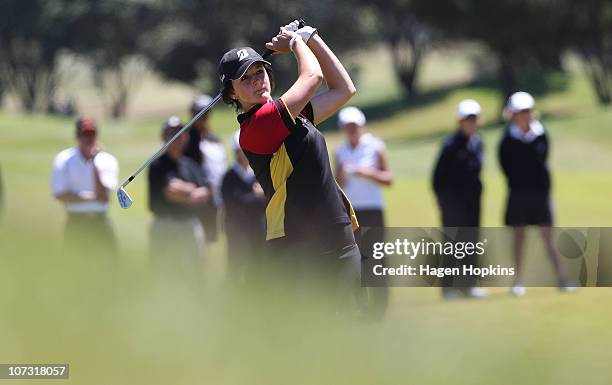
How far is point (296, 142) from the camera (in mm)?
5277

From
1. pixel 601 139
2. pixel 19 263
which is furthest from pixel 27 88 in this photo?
pixel 19 263

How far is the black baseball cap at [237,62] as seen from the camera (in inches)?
207

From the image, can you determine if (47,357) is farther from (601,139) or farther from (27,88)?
(27,88)

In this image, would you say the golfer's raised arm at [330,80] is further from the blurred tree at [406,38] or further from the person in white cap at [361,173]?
the blurred tree at [406,38]

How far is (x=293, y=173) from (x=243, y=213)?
5110 mm

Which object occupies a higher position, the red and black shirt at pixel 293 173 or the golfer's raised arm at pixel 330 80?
the golfer's raised arm at pixel 330 80

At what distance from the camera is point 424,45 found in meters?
63.6

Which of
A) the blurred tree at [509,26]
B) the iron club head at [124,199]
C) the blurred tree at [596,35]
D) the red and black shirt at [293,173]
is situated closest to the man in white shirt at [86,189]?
Answer: the iron club head at [124,199]

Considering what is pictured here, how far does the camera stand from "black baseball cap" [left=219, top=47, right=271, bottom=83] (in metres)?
5.26

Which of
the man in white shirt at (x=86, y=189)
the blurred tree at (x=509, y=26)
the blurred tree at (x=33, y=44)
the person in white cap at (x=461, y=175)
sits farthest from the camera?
the blurred tree at (x=33, y=44)

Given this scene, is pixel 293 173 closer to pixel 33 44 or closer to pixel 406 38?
pixel 406 38

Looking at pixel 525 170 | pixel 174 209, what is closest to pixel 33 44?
pixel 525 170

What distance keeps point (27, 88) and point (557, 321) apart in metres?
61.4

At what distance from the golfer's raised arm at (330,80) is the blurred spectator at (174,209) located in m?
4.83
